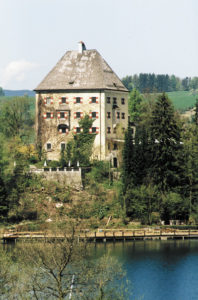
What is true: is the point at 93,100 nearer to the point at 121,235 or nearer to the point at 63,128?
the point at 63,128

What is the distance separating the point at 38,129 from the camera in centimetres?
9844

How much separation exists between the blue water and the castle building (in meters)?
20.1

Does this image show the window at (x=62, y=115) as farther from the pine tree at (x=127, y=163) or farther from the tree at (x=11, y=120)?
the pine tree at (x=127, y=163)

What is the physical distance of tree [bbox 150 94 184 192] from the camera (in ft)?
288

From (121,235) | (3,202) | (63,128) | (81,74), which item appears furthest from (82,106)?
(121,235)

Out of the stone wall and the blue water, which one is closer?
the blue water

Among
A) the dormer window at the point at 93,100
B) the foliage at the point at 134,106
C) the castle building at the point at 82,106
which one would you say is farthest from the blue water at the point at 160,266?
the foliage at the point at 134,106

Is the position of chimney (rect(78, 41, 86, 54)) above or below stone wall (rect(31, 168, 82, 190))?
above

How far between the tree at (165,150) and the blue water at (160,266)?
33.2 ft

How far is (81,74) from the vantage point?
9819 cm

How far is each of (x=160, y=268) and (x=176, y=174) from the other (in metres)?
21.5

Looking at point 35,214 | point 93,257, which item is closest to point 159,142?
point 35,214

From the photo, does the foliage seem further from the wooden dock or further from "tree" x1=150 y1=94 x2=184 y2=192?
the wooden dock

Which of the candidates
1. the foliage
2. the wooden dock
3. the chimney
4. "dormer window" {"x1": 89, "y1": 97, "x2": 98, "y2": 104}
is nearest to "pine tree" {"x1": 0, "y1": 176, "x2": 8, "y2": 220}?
the wooden dock
